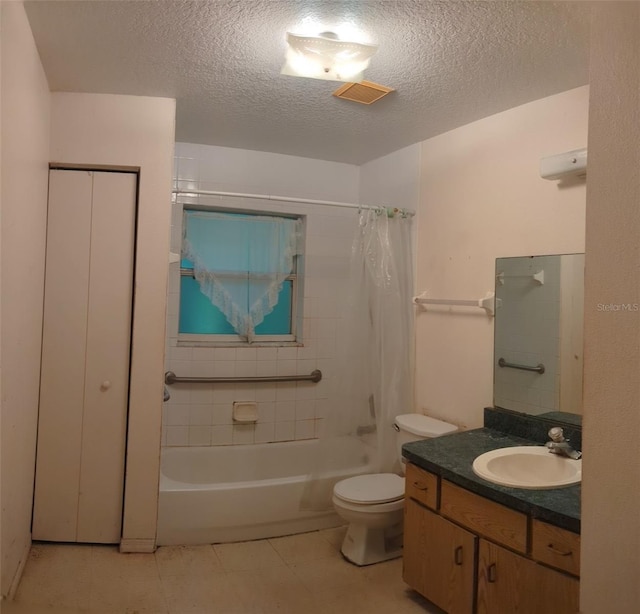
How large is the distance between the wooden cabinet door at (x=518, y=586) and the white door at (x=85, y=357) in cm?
179

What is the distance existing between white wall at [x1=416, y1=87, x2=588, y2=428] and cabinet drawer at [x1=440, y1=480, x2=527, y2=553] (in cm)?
74

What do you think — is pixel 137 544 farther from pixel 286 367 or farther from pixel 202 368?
pixel 286 367

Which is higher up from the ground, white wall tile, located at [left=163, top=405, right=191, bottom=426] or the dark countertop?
the dark countertop

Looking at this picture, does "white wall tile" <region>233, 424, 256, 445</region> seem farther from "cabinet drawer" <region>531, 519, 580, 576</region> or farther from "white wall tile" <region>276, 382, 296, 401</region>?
"cabinet drawer" <region>531, 519, 580, 576</region>

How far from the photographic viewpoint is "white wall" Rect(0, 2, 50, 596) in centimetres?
157

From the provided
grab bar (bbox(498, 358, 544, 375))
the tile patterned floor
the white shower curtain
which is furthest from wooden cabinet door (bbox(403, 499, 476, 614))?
grab bar (bbox(498, 358, 544, 375))

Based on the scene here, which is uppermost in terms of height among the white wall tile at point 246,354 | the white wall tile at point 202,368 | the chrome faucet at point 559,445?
the white wall tile at point 246,354

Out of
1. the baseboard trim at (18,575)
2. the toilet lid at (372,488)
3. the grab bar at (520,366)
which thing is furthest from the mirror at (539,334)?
the baseboard trim at (18,575)

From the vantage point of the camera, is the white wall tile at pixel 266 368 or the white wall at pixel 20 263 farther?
the white wall tile at pixel 266 368

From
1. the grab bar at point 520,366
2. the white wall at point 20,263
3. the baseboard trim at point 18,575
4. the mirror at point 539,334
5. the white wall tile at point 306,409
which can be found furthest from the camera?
the white wall tile at point 306,409

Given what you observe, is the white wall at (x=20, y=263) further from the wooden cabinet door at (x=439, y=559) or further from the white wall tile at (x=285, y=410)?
the wooden cabinet door at (x=439, y=559)

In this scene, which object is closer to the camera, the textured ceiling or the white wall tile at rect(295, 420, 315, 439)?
the textured ceiling

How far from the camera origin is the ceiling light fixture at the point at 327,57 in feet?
5.72

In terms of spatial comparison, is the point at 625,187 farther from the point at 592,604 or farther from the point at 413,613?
the point at 413,613
